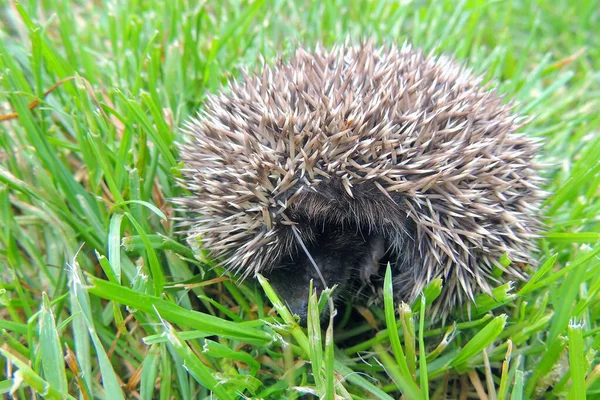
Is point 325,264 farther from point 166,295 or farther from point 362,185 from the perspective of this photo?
point 166,295

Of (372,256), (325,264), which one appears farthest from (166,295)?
(372,256)

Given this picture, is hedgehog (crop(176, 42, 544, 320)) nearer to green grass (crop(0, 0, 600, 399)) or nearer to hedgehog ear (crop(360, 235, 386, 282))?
hedgehog ear (crop(360, 235, 386, 282))

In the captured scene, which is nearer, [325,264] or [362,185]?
[362,185]

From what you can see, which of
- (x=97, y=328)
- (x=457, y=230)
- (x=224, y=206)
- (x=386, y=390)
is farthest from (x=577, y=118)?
(x=97, y=328)

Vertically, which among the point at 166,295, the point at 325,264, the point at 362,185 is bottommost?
the point at 166,295

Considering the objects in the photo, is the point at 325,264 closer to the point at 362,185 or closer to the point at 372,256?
the point at 372,256

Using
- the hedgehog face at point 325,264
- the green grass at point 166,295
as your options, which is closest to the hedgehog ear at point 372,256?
the hedgehog face at point 325,264

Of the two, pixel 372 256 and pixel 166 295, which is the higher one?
pixel 372 256

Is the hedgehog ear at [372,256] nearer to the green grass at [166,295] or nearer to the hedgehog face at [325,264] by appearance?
the hedgehog face at [325,264]

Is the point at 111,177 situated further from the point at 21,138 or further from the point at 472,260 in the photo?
the point at 472,260
